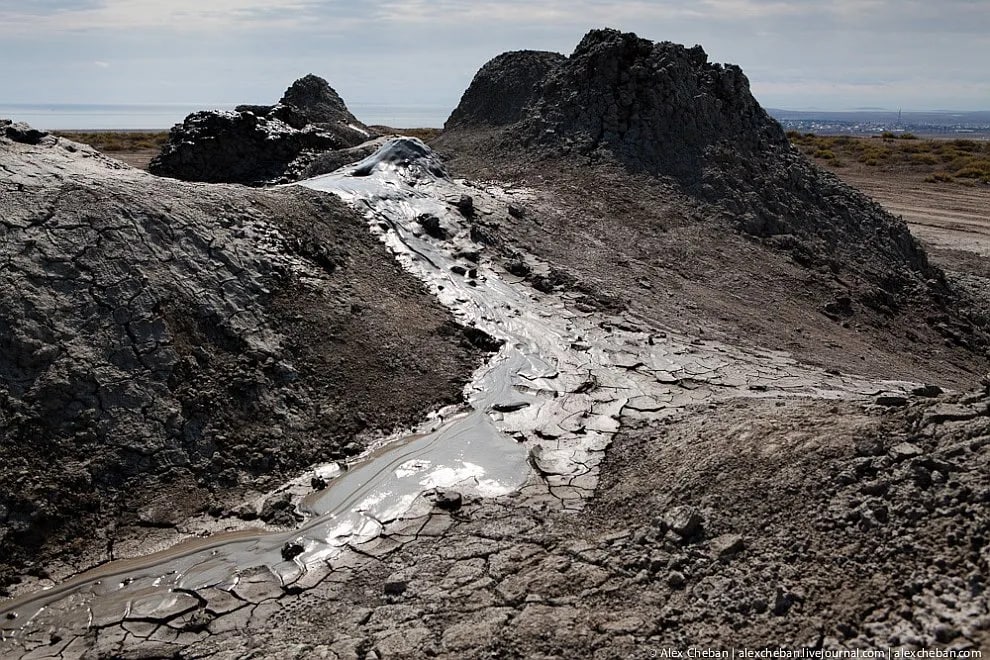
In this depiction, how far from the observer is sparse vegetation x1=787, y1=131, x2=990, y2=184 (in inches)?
944

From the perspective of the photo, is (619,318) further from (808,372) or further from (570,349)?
(808,372)

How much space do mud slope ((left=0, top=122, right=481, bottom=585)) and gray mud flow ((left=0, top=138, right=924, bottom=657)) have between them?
0.28m

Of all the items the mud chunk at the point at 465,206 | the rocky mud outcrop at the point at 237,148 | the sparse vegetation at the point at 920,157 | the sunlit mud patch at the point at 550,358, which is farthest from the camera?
the sparse vegetation at the point at 920,157

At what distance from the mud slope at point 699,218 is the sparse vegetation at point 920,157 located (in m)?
13.6

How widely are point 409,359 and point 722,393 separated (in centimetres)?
248

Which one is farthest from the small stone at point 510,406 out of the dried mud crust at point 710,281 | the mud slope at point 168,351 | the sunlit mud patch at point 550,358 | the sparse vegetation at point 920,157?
the sparse vegetation at point 920,157

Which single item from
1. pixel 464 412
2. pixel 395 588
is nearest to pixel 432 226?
pixel 464 412

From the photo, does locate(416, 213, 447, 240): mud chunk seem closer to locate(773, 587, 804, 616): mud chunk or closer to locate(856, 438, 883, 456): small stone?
locate(856, 438, 883, 456): small stone

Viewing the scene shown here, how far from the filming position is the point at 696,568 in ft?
11.8

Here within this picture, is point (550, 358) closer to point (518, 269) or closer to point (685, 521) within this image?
point (518, 269)

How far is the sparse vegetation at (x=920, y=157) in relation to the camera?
23984 millimetres

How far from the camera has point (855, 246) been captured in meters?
9.90

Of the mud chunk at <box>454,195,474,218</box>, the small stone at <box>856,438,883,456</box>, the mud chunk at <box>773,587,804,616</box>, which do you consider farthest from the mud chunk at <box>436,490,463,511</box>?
the mud chunk at <box>454,195,474,218</box>

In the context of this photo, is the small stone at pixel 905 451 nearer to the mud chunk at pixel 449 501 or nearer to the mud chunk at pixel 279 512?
the mud chunk at pixel 449 501
